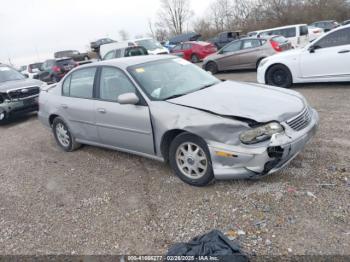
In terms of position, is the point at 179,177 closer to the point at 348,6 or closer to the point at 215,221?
the point at 215,221

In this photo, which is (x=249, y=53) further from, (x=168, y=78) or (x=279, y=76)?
(x=168, y=78)

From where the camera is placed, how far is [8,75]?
33.6ft

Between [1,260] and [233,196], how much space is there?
2.46 metres

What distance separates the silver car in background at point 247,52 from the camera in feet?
40.0

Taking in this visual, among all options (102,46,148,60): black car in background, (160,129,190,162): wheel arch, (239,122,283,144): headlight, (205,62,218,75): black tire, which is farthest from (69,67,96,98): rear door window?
(102,46,148,60): black car in background

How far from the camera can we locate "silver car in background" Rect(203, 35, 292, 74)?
12195mm

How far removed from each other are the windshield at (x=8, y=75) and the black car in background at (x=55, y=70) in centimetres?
623

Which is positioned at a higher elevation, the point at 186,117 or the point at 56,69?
the point at 186,117

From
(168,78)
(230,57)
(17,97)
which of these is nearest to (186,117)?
(168,78)

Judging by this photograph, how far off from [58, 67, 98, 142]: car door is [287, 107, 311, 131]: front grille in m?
2.89

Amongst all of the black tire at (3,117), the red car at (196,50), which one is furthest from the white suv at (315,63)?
the red car at (196,50)

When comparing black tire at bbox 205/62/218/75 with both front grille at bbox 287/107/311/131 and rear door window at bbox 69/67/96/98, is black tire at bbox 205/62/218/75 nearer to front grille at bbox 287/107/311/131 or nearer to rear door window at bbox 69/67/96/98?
rear door window at bbox 69/67/96/98

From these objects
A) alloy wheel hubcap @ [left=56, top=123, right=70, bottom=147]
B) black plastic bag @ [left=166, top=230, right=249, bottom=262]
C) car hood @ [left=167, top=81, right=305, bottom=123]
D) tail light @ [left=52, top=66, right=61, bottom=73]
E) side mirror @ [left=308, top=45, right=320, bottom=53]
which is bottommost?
black plastic bag @ [left=166, top=230, right=249, bottom=262]

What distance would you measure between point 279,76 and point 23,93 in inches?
287
